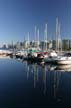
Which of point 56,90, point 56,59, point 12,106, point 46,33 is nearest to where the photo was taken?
point 12,106

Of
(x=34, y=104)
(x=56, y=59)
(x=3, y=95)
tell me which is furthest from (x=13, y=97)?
(x=56, y=59)

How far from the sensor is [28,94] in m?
17.5

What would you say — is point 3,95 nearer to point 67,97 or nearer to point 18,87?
point 18,87

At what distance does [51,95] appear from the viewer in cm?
1736

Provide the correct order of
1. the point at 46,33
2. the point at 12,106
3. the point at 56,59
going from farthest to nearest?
the point at 46,33 → the point at 56,59 → the point at 12,106

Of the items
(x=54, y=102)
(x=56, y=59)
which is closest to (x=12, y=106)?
(x=54, y=102)

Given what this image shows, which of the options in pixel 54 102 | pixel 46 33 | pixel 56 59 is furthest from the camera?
pixel 46 33

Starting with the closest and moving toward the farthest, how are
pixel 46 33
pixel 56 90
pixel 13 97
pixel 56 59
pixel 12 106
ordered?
1. pixel 12 106
2. pixel 13 97
3. pixel 56 90
4. pixel 56 59
5. pixel 46 33

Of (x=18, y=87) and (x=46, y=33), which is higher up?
(x=46, y=33)

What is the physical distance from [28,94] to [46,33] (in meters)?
47.4

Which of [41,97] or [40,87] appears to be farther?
[40,87]

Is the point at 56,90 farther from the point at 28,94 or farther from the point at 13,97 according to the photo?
the point at 13,97

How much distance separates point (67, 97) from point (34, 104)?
9.39 ft

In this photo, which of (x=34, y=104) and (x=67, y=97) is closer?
(x=34, y=104)
